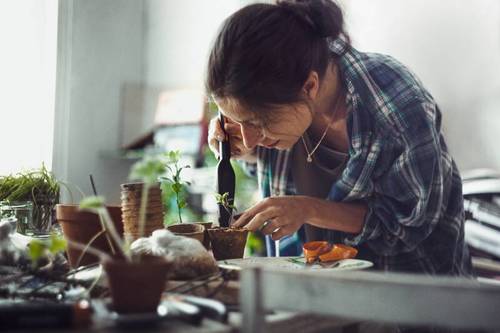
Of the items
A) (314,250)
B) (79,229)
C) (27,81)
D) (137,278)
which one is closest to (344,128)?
(314,250)

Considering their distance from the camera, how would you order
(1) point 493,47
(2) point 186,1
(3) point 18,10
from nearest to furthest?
(3) point 18,10, (1) point 493,47, (2) point 186,1

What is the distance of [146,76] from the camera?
2926 mm

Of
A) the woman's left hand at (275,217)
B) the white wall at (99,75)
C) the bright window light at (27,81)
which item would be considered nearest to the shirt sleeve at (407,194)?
the woman's left hand at (275,217)

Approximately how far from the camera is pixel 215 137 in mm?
1599

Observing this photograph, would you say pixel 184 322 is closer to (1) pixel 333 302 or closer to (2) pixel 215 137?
(1) pixel 333 302

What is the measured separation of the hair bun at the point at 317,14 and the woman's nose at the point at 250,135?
283mm

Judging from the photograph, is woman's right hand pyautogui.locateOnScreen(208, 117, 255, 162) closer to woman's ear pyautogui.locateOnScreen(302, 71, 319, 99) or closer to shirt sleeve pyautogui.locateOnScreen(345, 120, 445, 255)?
woman's ear pyautogui.locateOnScreen(302, 71, 319, 99)

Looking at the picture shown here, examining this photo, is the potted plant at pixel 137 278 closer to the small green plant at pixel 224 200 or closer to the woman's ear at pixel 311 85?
the small green plant at pixel 224 200

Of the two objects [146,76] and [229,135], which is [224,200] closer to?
[229,135]

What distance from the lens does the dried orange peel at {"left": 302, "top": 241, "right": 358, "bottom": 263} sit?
4.00ft

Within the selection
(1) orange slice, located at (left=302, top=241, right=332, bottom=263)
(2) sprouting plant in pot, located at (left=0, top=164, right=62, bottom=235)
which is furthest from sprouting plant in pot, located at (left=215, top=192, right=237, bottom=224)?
(2) sprouting plant in pot, located at (left=0, top=164, right=62, bottom=235)

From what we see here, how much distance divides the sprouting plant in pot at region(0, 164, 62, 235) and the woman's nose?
48 centimetres

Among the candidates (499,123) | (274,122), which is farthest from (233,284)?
(499,123)

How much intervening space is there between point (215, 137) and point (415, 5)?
1.93 m
